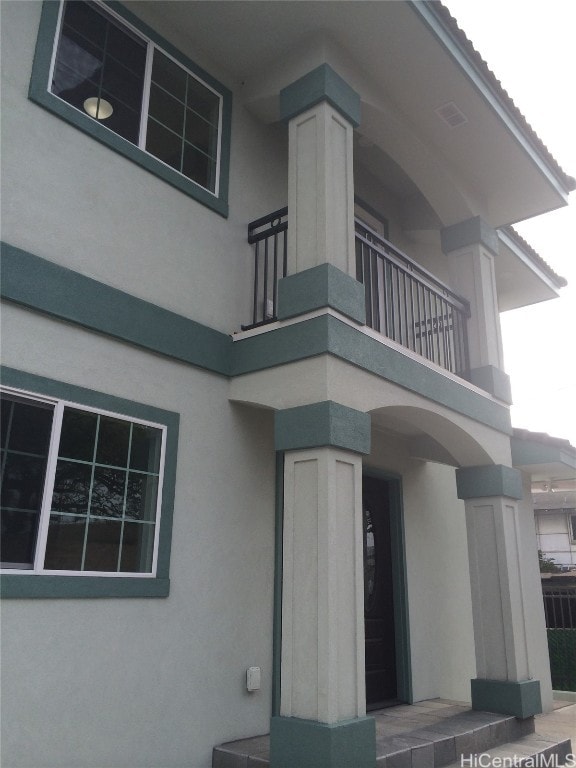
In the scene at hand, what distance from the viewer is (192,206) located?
554 centimetres

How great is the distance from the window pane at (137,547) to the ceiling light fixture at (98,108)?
10.2ft

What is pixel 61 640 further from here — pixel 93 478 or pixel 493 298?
pixel 493 298

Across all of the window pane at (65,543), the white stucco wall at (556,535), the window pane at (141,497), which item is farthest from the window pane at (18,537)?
the white stucco wall at (556,535)

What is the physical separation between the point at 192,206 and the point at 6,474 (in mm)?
2760

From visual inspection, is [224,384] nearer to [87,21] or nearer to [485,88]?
[87,21]

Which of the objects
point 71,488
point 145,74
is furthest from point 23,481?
point 145,74

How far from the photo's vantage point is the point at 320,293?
480cm

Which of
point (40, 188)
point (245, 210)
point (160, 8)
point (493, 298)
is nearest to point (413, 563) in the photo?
point (493, 298)

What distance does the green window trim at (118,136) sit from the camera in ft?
15.1

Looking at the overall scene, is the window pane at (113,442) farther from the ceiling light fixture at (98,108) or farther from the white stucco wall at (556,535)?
the white stucco wall at (556,535)

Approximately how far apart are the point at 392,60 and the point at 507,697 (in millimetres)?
5933

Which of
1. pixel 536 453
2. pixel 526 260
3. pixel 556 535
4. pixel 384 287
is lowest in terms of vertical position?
pixel 536 453

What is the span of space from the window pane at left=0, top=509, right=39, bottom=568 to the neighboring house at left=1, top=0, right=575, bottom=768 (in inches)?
0.7

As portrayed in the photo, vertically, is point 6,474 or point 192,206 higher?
point 192,206
